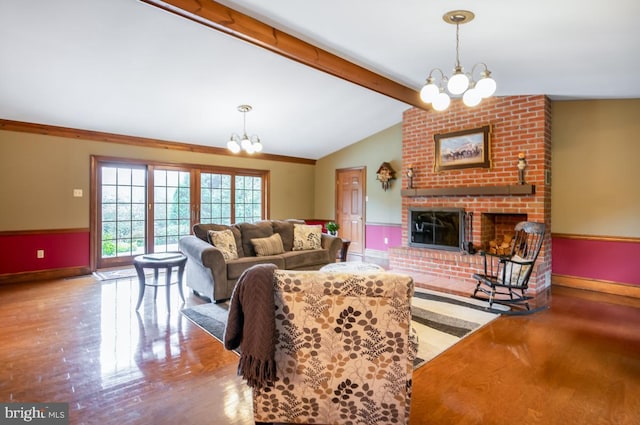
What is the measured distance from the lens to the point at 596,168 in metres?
4.49

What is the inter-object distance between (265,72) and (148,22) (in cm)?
145

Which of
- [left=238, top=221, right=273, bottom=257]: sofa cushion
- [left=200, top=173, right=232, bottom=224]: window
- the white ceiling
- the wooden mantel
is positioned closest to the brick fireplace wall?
the wooden mantel

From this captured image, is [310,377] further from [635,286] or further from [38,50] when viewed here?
[635,286]

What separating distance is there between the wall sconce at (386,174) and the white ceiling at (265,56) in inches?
59.8

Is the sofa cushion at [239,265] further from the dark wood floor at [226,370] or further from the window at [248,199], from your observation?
the window at [248,199]

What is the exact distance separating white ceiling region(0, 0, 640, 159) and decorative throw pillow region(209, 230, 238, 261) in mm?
1942

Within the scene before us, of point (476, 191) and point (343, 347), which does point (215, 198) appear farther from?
point (343, 347)

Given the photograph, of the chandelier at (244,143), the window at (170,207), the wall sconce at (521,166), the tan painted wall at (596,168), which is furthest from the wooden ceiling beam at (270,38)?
the window at (170,207)

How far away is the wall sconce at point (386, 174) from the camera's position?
21.9 ft

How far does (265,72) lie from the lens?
168 inches

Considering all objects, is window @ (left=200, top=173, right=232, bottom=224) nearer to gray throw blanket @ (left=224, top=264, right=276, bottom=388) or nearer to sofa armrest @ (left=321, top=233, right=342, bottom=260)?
sofa armrest @ (left=321, top=233, right=342, bottom=260)

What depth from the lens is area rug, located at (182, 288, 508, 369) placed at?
2.88 m

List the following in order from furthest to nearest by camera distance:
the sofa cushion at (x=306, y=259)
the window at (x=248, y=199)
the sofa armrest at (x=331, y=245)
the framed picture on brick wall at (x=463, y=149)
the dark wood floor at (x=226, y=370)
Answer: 1. the window at (x=248, y=199)
2. the sofa armrest at (x=331, y=245)
3. the framed picture on brick wall at (x=463, y=149)
4. the sofa cushion at (x=306, y=259)
5. the dark wood floor at (x=226, y=370)

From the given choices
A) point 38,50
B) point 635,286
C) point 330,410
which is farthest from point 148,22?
point 635,286
